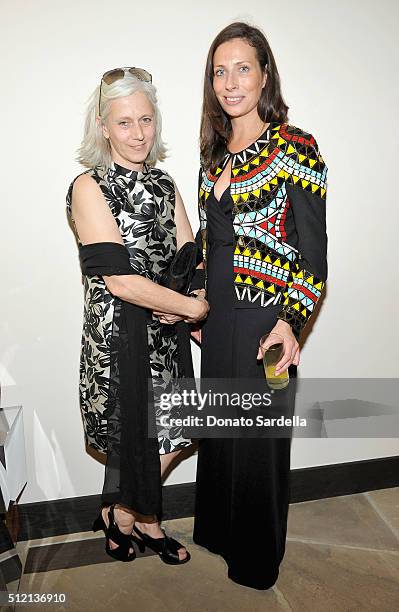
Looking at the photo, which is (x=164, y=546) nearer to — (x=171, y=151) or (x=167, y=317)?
(x=167, y=317)

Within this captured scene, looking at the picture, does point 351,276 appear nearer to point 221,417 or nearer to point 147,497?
point 221,417

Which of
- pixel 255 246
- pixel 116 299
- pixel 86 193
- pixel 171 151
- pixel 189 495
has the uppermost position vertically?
pixel 171 151

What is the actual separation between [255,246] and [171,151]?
67 cm

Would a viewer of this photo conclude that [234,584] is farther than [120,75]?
Yes

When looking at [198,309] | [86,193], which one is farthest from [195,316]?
[86,193]

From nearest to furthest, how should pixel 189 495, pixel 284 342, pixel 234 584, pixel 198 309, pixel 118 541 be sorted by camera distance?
pixel 284 342, pixel 198 309, pixel 234 584, pixel 118 541, pixel 189 495

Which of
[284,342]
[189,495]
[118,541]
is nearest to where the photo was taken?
[284,342]

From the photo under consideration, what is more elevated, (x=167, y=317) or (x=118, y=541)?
(x=167, y=317)

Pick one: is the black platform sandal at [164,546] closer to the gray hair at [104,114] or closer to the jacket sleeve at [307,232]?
the jacket sleeve at [307,232]

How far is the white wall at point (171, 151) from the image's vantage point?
2375mm

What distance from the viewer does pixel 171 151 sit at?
2.55 meters

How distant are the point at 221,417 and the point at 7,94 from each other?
142cm

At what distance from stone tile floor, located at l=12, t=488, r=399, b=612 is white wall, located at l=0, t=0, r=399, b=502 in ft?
1.08

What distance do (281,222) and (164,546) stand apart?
135 centimetres
